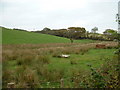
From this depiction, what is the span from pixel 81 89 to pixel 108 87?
0.71 meters

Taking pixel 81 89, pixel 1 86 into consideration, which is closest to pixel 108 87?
pixel 81 89

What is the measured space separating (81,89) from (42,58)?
584 cm

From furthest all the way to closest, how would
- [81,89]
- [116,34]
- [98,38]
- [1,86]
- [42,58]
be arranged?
1. [98,38]
2. [42,58]
3. [1,86]
4. [81,89]
5. [116,34]

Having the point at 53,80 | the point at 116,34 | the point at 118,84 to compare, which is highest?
the point at 116,34

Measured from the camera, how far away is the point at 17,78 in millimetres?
5250

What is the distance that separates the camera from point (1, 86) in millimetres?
4512

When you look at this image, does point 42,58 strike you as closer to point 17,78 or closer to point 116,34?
point 17,78

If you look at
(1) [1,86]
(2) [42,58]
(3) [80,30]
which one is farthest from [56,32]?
(1) [1,86]

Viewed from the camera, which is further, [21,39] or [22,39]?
[22,39]

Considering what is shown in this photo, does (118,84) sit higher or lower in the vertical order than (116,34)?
lower

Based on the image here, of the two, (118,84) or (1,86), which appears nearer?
(118,84)

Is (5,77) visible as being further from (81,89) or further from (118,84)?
(118,84)

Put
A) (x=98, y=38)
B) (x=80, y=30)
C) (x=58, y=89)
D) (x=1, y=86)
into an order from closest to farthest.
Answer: (x=58, y=89)
(x=1, y=86)
(x=98, y=38)
(x=80, y=30)

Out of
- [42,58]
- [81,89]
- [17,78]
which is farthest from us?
[42,58]
